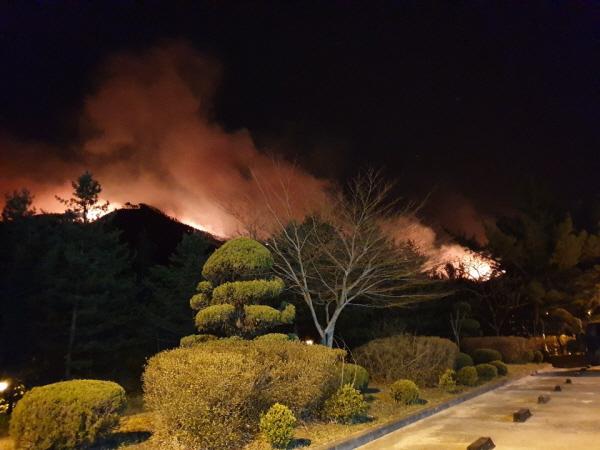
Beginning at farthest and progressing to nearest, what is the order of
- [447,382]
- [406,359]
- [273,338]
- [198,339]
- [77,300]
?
[77,300], [406,359], [447,382], [198,339], [273,338]

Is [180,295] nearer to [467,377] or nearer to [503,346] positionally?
[467,377]

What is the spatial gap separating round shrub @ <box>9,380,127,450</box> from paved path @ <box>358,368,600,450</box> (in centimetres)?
366

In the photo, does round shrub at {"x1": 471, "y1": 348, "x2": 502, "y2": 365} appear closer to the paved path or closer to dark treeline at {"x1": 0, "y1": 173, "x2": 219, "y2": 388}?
the paved path

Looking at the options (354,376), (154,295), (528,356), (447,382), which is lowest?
(447,382)

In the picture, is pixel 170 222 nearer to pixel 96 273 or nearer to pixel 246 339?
pixel 96 273

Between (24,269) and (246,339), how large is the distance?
41.9ft

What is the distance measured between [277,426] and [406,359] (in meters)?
8.39

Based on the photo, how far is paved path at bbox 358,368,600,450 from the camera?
304 inches

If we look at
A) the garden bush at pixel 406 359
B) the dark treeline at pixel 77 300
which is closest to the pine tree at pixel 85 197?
the dark treeline at pixel 77 300

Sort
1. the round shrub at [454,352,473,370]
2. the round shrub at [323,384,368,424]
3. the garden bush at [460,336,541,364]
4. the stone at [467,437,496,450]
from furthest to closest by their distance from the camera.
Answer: the garden bush at [460,336,541,364], the round shrub at [454,352,473,370], the round shrub at [323,384,368,424], the stone at [467,437,496,450]

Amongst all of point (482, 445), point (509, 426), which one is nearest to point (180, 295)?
point (509, 426)

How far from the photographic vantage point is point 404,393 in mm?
11266

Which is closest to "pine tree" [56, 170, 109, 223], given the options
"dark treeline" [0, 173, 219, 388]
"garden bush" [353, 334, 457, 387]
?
"dark treeline" [0, 173, 219, 388]

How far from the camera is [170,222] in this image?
45438 millimetres
